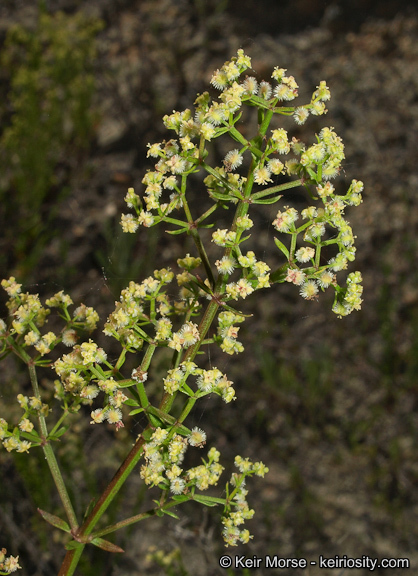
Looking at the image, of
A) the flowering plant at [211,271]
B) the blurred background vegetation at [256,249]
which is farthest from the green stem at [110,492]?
the blurred background vegetation at [256,249]

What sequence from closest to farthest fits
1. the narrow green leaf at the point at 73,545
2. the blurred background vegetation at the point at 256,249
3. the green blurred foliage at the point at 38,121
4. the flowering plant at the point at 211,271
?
the flowering plant at the point at 211,271 < the narrow green leaf at the point at 73,545 < the blurred background vegetation at the point at 256,249 < the green blurred foliage at the point at 38,121

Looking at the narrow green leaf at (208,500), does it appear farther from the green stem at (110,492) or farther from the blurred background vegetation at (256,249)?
the blurred background vegetation at (256,249)

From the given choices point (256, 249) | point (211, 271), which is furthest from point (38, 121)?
point (211, 271)

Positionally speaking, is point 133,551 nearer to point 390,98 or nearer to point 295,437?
point 295,437

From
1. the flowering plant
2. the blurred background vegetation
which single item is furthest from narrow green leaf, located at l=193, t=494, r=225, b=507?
the blurred background vegetation

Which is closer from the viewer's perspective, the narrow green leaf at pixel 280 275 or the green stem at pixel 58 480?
the narrow green leaf at pixel 280 275

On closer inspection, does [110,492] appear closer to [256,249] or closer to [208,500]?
[208,500]

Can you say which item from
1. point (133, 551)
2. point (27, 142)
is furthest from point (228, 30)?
point (133, 551)
